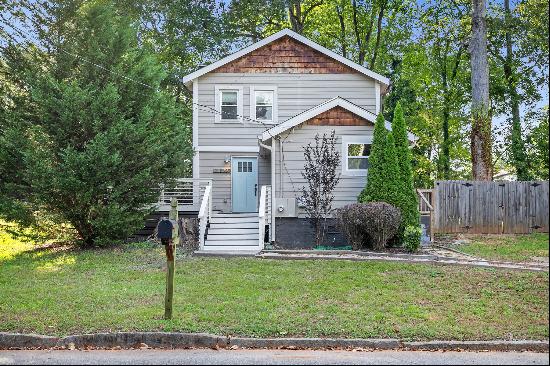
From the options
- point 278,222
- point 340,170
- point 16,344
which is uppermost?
point 340,170

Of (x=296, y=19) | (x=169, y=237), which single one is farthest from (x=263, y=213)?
(x=296, y=19)

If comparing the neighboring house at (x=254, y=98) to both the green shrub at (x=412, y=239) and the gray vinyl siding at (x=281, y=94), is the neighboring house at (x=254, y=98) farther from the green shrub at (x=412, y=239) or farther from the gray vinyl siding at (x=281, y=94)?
the green shrub at (x=412, y=239)

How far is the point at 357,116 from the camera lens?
643 inches

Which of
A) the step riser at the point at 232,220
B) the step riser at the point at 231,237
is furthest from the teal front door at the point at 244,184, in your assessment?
the step riser at the point at 231,237

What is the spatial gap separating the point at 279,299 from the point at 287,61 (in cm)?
1283

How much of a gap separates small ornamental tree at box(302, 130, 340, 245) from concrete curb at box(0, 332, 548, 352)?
890cm

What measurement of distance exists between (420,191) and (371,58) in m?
16.0

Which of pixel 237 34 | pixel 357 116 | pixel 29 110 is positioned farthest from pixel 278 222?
pixel 237 34

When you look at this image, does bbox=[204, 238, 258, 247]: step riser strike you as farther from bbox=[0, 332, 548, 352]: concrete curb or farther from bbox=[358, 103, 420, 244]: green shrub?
bbox=[0, 332, 548, 352]: concrete curb

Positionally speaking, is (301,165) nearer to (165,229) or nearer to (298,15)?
(165,229)

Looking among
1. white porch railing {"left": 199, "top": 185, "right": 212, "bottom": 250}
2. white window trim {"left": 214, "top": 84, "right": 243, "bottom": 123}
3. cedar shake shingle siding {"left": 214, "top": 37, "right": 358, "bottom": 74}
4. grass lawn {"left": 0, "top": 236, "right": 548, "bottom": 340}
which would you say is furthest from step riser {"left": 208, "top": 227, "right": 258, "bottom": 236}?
cedar shake shingle siding {"left": 214, "top": 37, "right": 358, "bottom": 74}

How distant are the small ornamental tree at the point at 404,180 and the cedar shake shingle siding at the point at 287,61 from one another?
5.20 m

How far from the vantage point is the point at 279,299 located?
8.92m

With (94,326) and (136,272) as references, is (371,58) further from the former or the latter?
(94,326)
